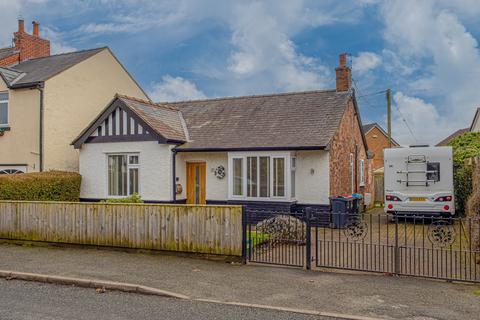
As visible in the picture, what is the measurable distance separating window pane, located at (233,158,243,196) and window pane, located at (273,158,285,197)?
1384mm

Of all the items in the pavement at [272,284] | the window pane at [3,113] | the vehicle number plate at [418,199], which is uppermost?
the window pane at [3,113]

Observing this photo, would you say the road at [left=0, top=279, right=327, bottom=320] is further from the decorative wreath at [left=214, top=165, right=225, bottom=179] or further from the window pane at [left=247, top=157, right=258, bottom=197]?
the decorative wreath at [left=214, top=165, right=225, bottom=179]

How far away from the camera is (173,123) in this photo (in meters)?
18.8

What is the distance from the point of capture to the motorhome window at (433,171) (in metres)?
15.4

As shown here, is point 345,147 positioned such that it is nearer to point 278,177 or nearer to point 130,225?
point 278,177

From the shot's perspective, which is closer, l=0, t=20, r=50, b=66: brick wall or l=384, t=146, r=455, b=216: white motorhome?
l=384, t=146, r=455, b=216: white motorhome

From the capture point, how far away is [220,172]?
1717cm

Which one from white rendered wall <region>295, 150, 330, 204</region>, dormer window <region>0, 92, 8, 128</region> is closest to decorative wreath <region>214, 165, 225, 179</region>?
white rendered wall <region>295, 150, 330, 204</region>

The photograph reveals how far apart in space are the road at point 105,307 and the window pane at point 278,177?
9028 millimetres

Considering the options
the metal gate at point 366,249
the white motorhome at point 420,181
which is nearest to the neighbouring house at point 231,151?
the white motorhome at point 420,181

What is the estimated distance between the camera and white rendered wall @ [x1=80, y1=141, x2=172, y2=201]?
16953 mm

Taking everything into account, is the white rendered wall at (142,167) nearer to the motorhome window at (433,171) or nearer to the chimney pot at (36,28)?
the motorhome window at (433,171)

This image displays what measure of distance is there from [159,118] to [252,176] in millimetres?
4968

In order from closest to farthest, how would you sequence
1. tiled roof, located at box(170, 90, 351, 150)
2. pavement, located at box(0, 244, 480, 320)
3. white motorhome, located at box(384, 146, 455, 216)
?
1. pavement, located at box(0, 244, 480, 320)
2. white motorhome, located at box(384, 146, 455, 216)
3. tiled roof, located at box(170, 90, 351, 150)
